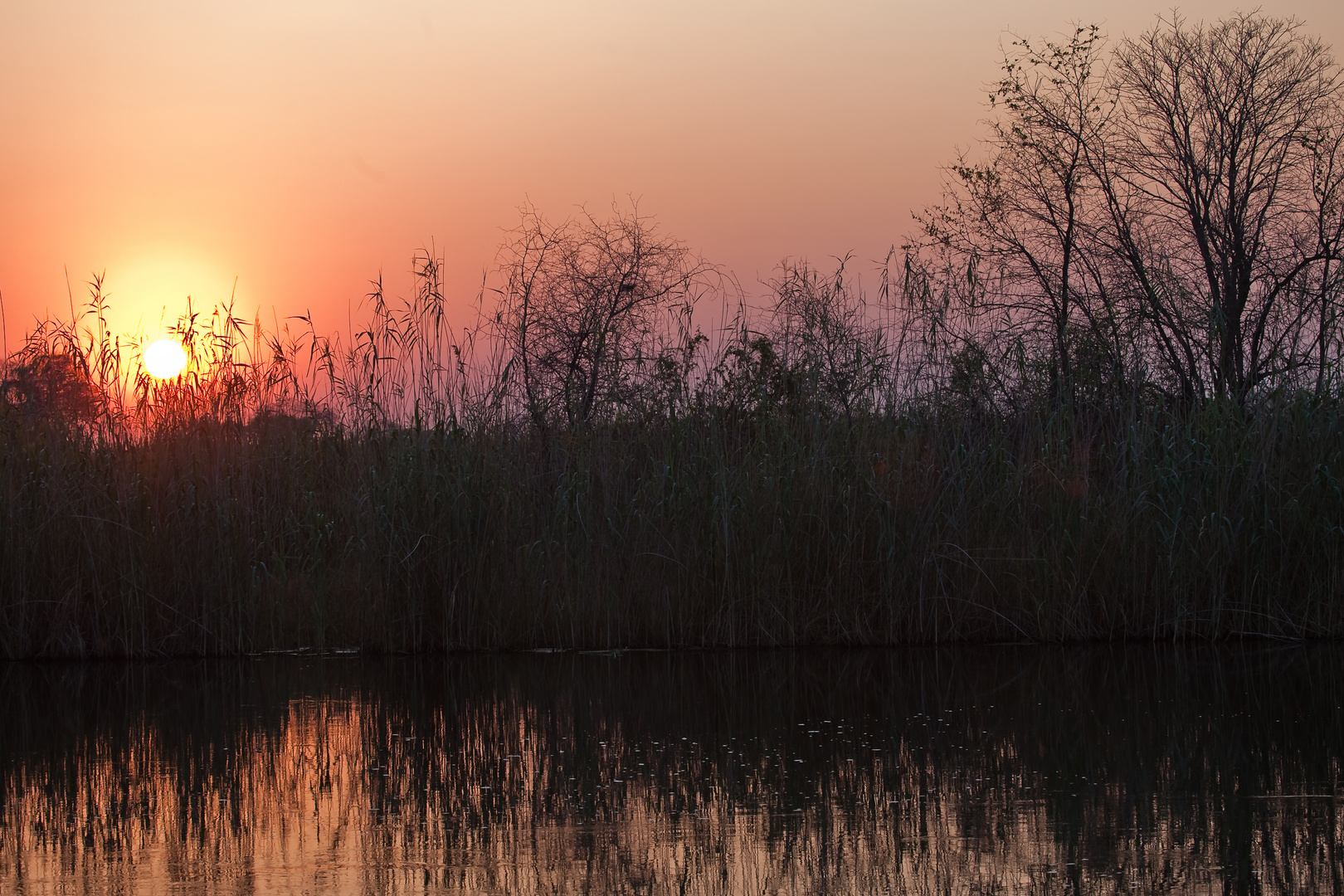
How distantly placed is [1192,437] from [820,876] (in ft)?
16.2

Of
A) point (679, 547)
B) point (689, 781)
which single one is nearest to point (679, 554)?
point (679, 547)

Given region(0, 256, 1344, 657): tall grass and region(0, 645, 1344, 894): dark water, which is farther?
region(0, 256, 1344, 657): tall grass

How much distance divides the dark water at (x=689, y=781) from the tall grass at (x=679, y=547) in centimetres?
69

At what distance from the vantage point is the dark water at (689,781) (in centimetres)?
250

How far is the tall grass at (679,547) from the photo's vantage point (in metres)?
6.05

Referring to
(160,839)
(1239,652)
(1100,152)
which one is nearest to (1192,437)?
(1239,652)

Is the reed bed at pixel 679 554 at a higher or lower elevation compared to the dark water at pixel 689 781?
higher

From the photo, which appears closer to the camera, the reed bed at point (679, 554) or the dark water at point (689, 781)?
the dark water at point (689, 781)

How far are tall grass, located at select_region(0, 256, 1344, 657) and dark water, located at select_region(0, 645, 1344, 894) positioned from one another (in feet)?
2.25

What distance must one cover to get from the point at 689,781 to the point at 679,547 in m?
2.84

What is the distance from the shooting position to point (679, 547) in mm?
6086

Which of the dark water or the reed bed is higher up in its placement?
the reed bed

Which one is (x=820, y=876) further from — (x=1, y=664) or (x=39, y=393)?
(x=39, y=393)

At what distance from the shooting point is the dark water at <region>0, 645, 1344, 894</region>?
2500 mm
